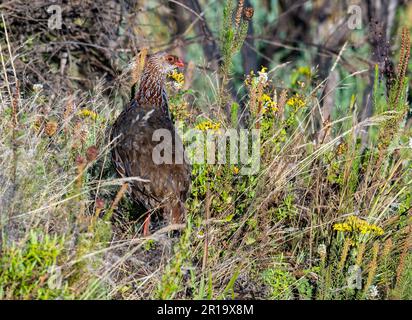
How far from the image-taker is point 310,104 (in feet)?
21.2

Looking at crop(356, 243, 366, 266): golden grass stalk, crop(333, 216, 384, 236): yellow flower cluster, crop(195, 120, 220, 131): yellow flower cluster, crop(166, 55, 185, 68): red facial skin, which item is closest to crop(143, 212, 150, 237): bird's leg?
crop(195, 120, 220, 131): yellow flower cluster

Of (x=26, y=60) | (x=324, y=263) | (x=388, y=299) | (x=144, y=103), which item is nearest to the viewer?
(x=388, y=299)

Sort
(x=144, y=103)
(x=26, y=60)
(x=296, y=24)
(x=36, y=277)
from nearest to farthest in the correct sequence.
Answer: (x=36, y=277), (x=144, y=103), (x=26, y=60), (x=296, y=24)

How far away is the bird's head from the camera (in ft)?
22.4

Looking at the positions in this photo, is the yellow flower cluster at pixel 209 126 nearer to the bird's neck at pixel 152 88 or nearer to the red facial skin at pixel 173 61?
the bird's neck at pixel 152 88

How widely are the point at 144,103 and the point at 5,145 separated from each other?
52.9 inches

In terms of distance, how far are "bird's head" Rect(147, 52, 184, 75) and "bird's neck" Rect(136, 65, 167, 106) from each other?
0.17 ft

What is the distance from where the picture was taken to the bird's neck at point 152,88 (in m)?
6.44

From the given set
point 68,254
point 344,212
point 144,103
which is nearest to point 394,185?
point 344,212

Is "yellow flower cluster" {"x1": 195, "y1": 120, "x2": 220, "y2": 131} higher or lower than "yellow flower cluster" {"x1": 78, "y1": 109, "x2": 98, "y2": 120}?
above

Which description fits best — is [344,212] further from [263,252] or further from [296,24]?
[296,24]

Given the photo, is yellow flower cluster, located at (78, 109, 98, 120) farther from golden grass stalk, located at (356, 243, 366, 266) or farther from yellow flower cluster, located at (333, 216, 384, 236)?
golden grass stalk, located at (356, 243, 366, 266)

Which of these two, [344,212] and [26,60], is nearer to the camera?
[344,212]

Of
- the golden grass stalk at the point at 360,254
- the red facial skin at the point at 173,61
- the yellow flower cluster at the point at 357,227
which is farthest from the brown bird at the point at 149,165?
the golden grass stalk at the point at 360,254
